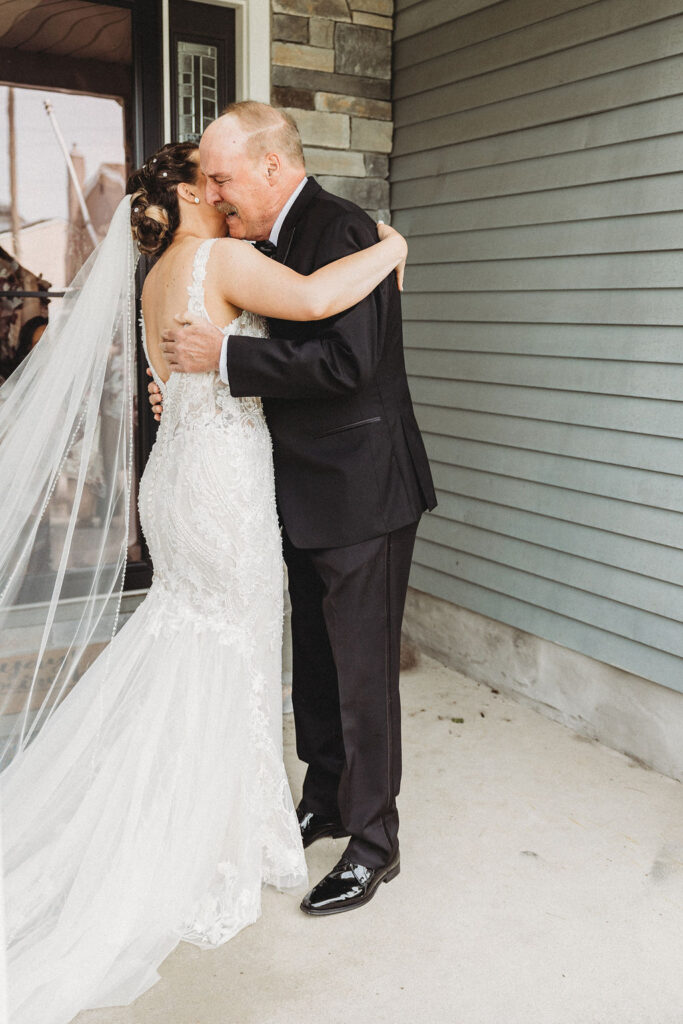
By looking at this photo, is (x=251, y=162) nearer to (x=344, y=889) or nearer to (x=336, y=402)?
(x=336, y=402)

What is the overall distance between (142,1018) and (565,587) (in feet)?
6.99

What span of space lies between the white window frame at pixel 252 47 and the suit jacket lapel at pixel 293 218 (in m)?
1.54

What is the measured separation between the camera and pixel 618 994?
2109 millimetres

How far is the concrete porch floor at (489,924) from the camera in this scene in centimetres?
206

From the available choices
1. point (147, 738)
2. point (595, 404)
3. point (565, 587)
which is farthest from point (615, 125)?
point (147, 738)

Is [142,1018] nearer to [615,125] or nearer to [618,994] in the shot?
[618,994]

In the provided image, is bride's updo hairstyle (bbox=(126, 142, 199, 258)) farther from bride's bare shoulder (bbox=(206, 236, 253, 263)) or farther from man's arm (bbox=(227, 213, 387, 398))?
man's arm (bbox=(227, 213, 387, 398))

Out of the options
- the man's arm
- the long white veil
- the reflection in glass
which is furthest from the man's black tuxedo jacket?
the reflection in glass

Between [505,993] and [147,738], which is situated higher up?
[147,738]

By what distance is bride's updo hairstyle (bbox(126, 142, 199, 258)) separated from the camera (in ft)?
7.44

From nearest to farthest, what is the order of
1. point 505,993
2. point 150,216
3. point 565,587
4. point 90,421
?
1. point 505,993
2. point 150,216
3. point 90,421
4. point 565,587

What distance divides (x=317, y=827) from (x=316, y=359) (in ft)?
4.60

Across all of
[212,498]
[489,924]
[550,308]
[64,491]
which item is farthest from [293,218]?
[489,924]

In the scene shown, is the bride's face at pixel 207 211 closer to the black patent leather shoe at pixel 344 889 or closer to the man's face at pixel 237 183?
the man's face at pixel 237 183
